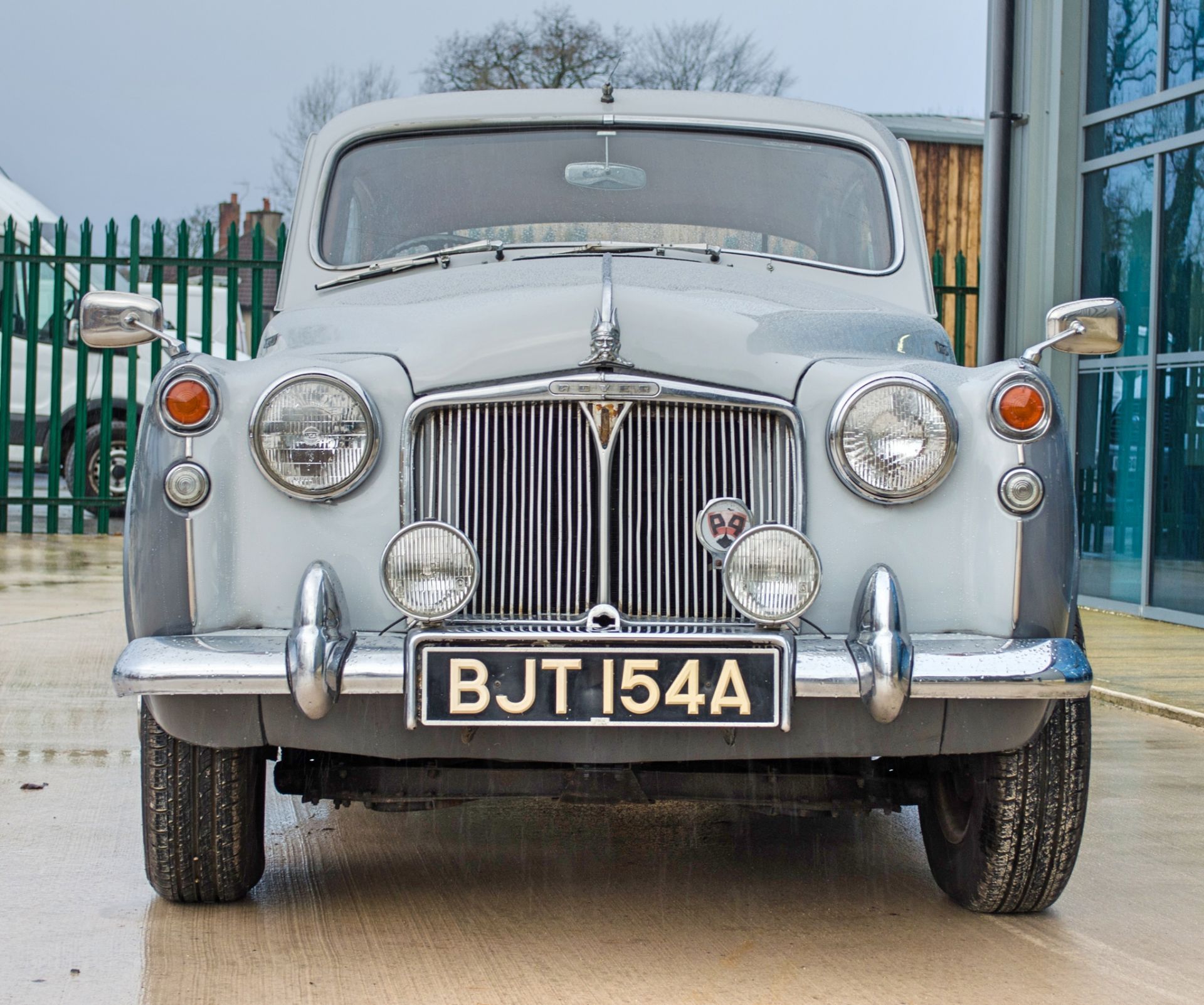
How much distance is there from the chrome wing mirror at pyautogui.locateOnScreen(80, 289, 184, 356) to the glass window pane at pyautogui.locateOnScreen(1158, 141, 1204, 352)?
21.7ft

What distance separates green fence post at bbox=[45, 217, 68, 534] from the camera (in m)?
11.6

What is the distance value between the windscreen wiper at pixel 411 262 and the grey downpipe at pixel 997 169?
256 inches

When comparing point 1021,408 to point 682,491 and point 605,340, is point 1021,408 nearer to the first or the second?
point 682,491

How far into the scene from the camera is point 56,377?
11.9m

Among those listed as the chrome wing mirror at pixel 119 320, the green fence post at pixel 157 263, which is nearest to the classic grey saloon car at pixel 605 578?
the chrome wing mirror at pixel 119 320

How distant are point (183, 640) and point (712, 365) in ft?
3.71

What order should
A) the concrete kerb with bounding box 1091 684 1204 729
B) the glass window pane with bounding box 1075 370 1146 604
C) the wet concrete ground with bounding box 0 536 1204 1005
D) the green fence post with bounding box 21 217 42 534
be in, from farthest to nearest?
the green fence post with bounding box 21 217 42 534, the glass window pane with bounding box 1075 370 1146 604, the concrete kerb with bounding box 1091 684 1204 729, the wet concrete ground with bounding box 0 536 1204 1005

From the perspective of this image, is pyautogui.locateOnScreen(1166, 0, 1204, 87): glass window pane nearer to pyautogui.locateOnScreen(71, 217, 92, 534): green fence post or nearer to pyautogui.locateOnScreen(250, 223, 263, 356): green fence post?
pyautogui.locateOnScreen(250, 223, 263, 356): green fence post

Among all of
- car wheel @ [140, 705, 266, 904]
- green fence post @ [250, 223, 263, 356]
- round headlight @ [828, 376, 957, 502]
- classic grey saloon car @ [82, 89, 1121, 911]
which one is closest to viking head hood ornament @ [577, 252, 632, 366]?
classic grey saloon car @ [82, 89, 1121, 911]

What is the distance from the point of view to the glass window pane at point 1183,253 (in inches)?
339

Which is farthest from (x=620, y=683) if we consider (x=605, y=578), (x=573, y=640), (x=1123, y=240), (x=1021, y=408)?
(x=1123, y=240)

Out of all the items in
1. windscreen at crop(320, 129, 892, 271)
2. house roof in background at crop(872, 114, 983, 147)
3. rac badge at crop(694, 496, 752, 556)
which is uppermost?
house roof in background at crop(872, 114, 983, 147)

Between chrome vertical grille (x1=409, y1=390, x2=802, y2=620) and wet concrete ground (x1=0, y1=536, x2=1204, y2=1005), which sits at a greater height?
chrome vertical grille (x1=409, y1=390, x2=802, y2=620)

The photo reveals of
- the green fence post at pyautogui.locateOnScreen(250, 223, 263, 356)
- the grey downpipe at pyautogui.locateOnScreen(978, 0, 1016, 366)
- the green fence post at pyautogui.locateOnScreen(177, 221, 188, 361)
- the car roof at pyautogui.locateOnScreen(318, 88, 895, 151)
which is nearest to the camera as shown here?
the car roof at pyautogui.locateOnScreen(318, 88, 895, 151)
